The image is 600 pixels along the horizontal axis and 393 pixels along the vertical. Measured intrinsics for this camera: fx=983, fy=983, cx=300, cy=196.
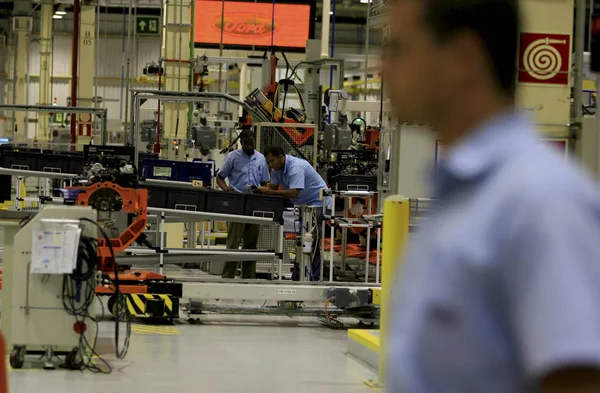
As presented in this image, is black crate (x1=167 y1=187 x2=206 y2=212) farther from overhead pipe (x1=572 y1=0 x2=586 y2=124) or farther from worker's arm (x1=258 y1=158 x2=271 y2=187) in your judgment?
overhead pipe (x1=572 y1=0 x2=586 y2=124)

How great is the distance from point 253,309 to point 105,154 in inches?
75.4

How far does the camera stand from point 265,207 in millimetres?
9602

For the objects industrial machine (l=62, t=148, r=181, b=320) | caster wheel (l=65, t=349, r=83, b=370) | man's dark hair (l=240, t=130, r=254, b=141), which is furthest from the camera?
man's dark hair (l=240, t=130, r=254, b=141)

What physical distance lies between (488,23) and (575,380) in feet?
1.17

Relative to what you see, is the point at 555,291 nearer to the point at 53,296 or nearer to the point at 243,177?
the point at 53,296

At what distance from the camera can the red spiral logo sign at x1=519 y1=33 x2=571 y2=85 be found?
582 cm

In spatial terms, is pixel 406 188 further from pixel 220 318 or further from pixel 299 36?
Result: pixel 299 36

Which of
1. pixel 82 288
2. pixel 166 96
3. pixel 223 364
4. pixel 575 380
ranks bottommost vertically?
pixel 223 364

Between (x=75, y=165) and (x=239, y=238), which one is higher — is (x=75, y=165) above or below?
above

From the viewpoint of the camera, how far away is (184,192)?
31.3 feet

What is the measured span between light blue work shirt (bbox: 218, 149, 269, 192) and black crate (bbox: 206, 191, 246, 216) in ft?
4.83

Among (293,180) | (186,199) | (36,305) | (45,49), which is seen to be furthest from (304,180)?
(45,49)

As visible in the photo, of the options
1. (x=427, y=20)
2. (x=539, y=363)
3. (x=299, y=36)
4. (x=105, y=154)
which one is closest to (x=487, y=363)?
(x=539, y=363)

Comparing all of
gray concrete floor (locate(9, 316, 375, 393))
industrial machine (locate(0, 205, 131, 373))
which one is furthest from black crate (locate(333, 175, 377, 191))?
industrial machine (locate(0, 205, 131, 373))
